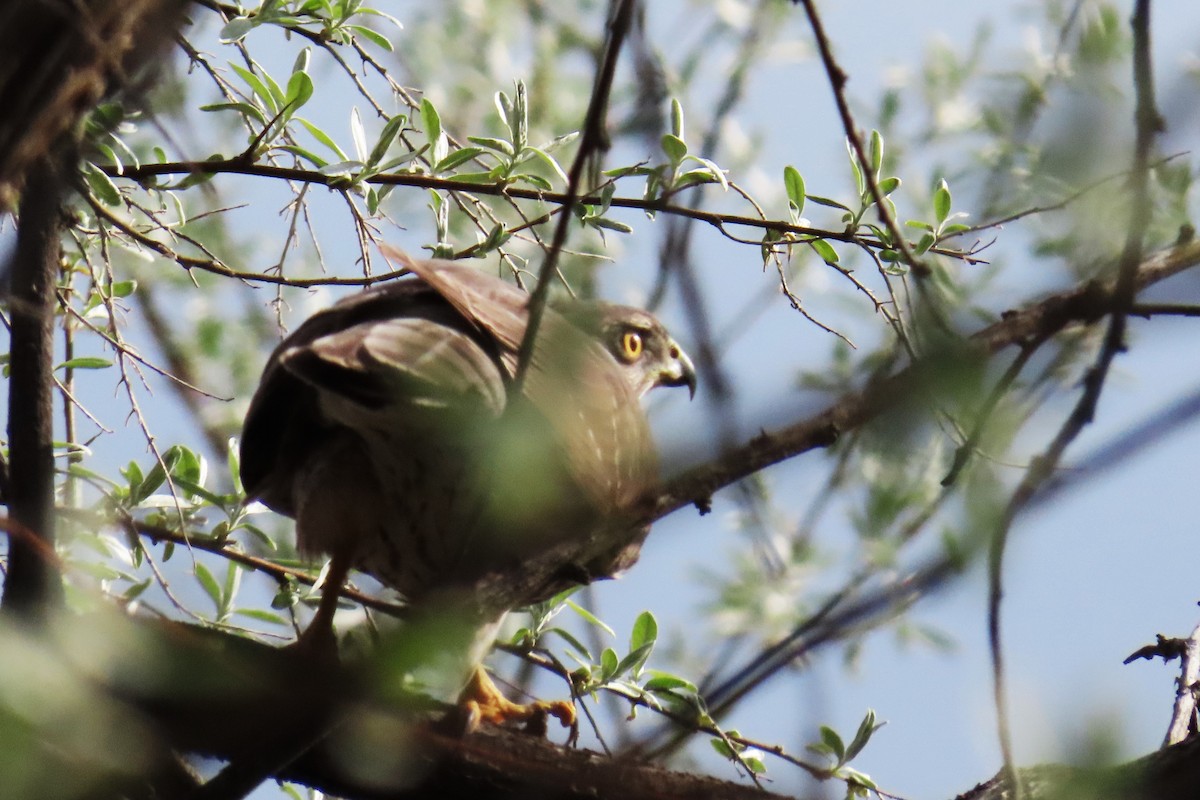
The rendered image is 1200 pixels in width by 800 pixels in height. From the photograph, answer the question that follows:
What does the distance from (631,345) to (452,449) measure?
7.38 ft

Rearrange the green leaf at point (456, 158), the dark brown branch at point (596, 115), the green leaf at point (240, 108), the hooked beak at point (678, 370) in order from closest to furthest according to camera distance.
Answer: the dark brown branch at point (596, 115) → the green leaf at point (240, 108) → the green leaf at point (456, 158) → the hooked beak at point (678, 370)

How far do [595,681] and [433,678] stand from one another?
492 mm

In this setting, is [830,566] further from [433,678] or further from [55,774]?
[433,678]

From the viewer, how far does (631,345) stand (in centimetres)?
517

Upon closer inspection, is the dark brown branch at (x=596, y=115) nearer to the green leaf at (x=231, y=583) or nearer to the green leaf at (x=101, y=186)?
the green leaf at (x=101, y=186)

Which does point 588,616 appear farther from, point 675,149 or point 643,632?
point 675,149

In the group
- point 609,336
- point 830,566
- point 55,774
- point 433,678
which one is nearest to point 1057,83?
point 830,566

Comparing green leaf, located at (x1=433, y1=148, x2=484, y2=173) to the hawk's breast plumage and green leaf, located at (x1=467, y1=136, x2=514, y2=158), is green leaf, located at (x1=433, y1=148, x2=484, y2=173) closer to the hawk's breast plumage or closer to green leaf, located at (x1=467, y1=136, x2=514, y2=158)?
green leaf, located at (x1=467, y1=136, x2=514, y2=158)

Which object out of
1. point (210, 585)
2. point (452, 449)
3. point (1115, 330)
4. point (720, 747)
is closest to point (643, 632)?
point (720, 747)

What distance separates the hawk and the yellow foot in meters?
0.01

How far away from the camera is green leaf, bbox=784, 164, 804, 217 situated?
12.0ft

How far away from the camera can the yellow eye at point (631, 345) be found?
5133 millimetres

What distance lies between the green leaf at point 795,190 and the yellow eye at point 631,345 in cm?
156

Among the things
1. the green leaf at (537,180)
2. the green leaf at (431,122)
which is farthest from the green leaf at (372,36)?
the green leaf at (537,180)
